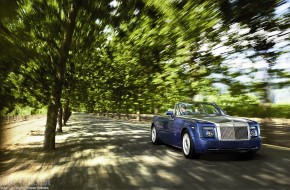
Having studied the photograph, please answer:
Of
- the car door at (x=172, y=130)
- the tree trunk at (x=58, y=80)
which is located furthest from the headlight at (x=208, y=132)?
the tree trunk at (x=58, y=80)

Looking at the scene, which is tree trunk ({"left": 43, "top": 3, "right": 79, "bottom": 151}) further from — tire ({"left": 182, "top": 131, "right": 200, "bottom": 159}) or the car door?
tire ({"left": 182, "top": 131, "right": 200, "bottom": 159})

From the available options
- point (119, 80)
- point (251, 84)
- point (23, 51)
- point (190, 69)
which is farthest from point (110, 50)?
point (251, 84)

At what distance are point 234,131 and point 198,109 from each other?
7.43 feet

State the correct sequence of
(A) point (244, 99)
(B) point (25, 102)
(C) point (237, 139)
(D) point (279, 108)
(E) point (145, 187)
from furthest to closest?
(B) point (25, 102)
(C) point (237, 139)
(D) point (279, 108)
(A) point (244, 99)
(E) point (145, 187)

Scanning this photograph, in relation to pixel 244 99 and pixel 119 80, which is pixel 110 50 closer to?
pixel 119 80

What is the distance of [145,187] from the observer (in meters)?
5.93

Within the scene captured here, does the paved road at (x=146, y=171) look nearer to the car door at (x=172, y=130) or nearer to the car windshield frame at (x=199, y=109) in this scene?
the car door at (x=172, y=130)

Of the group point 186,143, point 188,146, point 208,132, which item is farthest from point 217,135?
point 186,143

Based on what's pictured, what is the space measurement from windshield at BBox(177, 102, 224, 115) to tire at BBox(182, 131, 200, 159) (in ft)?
3.49

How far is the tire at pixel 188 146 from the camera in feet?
28.9

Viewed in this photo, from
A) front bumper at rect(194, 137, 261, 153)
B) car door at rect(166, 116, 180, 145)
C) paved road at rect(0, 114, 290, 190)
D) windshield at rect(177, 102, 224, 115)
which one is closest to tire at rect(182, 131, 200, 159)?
paved road at rect(0, 114, 290, 190)

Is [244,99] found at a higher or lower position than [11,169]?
higher

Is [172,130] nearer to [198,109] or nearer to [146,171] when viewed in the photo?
[198,109]

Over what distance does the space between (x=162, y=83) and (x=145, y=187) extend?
4232 millimetres
